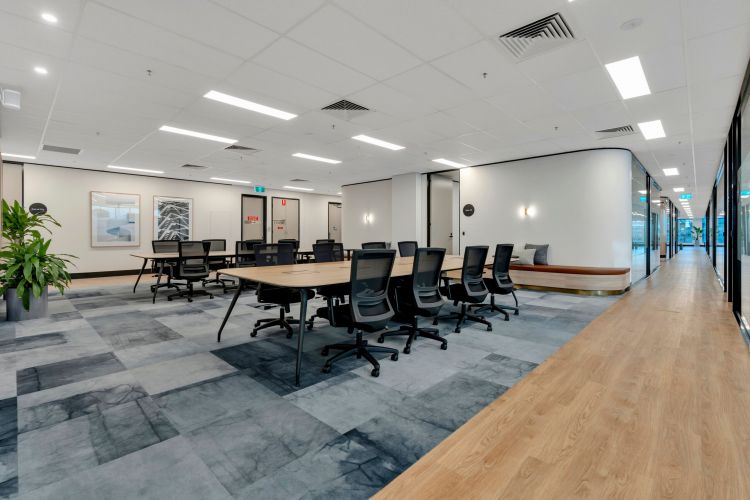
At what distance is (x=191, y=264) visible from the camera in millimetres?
6508

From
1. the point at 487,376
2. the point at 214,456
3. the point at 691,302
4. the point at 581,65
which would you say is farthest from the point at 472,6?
the point at 691,302

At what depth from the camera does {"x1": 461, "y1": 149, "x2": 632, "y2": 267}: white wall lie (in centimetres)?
742

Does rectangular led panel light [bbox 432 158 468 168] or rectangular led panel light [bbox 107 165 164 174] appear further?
rectangular led panel light [bbox 107 165 164 174]

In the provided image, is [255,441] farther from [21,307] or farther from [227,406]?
[21,307]

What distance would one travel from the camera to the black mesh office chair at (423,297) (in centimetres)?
365

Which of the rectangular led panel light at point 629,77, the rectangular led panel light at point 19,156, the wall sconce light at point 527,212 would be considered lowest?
the wall sconce light at point 527,212

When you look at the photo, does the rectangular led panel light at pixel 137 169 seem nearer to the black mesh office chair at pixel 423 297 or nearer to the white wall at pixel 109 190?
the white wall at pixel 109 190

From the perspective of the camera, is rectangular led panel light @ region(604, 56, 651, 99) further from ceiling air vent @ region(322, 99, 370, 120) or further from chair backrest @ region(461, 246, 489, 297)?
ceiling air vent @ region(322, 99, 370, 120)

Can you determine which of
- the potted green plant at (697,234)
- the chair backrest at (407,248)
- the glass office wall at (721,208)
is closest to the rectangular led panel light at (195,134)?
the chair backrest at (407,248)

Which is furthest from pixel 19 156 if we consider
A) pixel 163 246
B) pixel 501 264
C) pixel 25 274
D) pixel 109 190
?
pixel 501 264

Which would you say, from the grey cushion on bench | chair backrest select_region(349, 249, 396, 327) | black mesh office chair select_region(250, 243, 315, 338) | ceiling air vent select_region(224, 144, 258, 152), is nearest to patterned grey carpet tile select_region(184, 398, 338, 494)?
chair backrest select_region(349, 249, 396, 327)

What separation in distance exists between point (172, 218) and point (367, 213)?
622cm

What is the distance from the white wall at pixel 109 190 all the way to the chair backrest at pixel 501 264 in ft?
33.8

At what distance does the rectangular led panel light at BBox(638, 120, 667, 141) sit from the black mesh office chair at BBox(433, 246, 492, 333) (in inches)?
149
